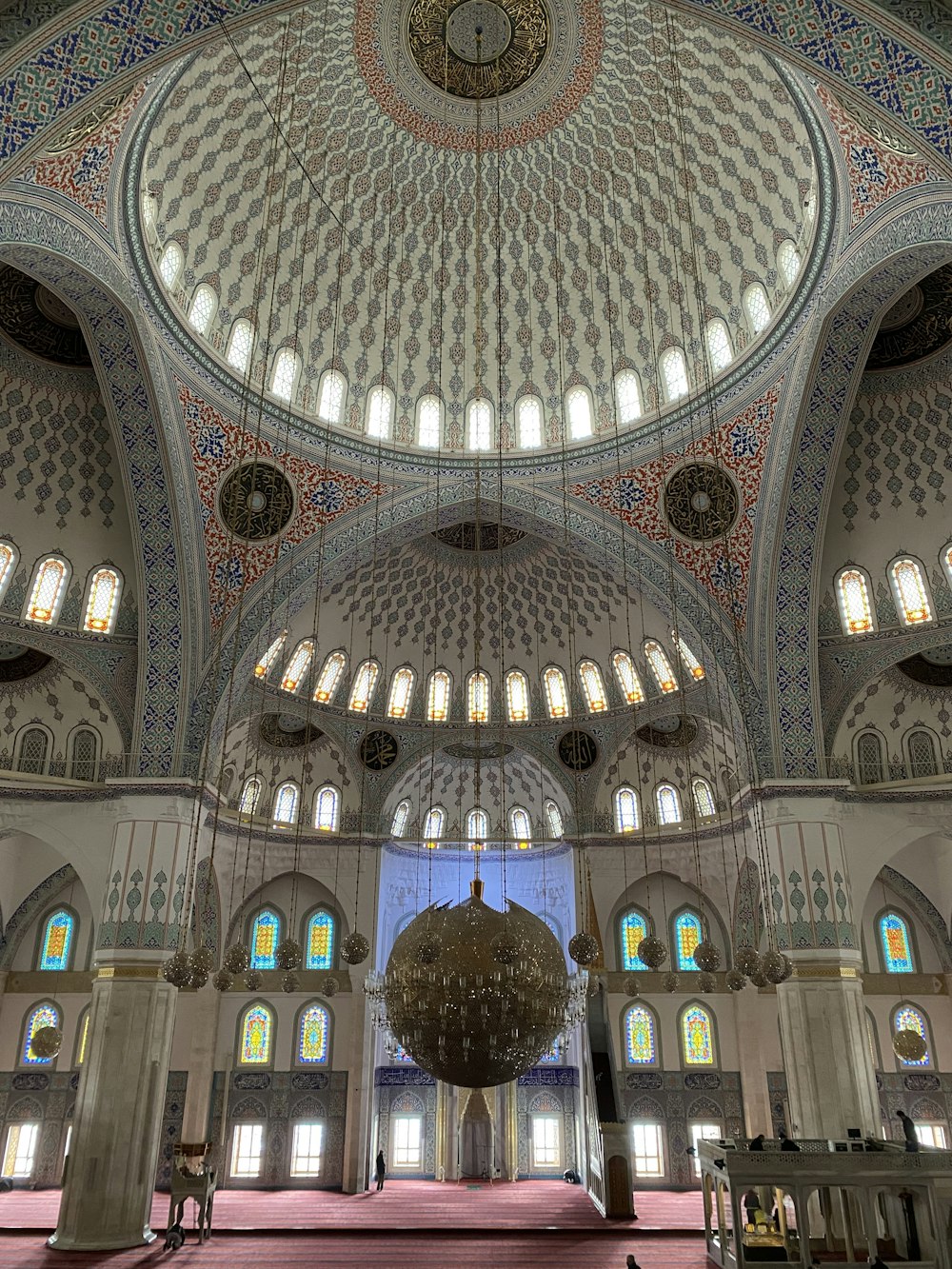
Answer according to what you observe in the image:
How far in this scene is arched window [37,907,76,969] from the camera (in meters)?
16.1

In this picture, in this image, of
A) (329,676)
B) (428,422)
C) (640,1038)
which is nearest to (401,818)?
(329,676)

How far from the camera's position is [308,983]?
17078mm

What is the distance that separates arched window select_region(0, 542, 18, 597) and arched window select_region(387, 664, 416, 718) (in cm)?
691

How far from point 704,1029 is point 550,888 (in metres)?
3.80

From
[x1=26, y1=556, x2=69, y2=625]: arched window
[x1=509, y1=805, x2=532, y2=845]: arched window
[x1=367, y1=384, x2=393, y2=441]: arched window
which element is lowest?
[x1=509, y1=805, x2=532, y2=845]: arched window

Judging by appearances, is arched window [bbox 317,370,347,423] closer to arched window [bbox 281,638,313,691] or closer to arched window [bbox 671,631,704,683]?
arched window [bbox 281,638,313,691]

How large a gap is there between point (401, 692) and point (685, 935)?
23.5 feet

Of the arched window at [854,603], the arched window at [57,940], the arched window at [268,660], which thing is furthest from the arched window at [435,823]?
the arched window at [854,603]

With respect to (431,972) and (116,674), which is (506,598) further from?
(431,972)

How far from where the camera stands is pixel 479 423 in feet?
47.8

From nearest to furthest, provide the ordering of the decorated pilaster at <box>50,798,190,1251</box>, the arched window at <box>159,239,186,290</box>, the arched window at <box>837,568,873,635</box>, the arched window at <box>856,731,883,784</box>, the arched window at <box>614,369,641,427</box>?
the decorated pilaster at <box>50,798,190,1251</box> → the arched window at <box>159,239,186,290</box> → the arched window at <box>837,568,873,635</box> → the arched window at <box>856,731,883,784</box> → the arched window at <box>614,369,641,427</box>

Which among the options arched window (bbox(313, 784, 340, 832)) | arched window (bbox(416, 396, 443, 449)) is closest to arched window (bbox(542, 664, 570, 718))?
arched window (bbox(313, 784, 340, 832))

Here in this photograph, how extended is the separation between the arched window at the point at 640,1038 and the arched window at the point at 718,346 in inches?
450

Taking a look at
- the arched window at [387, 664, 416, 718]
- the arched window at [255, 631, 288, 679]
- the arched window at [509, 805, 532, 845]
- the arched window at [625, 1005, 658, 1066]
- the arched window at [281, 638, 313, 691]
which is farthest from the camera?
the arched window at [509, 805, 532, 845]
